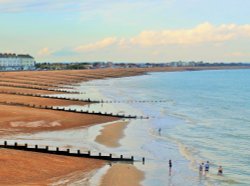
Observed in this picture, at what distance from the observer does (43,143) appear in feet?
144

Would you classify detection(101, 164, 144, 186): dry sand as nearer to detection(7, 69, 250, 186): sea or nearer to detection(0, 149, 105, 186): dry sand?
detection(7, 69, 250, 186): sea

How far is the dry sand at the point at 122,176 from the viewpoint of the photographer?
106ft

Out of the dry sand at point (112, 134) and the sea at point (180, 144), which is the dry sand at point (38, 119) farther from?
the dry sand at point (112, 134)

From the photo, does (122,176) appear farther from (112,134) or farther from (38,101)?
(38,101)

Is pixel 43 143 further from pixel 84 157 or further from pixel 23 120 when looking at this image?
pixel 23 120

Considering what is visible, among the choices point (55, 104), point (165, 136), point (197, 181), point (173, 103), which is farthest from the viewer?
point (173, 103)

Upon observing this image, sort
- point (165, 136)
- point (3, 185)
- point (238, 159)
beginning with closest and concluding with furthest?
point (3, 185)
point (238, 159)
point (165, 136)

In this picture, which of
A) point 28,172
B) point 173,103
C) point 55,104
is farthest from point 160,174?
point 173,103

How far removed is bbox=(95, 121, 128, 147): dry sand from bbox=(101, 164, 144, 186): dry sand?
394 inches

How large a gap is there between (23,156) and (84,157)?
16.3 feet

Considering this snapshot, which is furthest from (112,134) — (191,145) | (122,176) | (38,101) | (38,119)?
(38,101)

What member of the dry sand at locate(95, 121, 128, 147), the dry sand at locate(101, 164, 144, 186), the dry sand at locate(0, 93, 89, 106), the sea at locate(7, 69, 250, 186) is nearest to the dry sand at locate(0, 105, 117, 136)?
the sea at locate(7, 69, 250, 186)

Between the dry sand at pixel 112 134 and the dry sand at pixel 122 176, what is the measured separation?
32.8 ft

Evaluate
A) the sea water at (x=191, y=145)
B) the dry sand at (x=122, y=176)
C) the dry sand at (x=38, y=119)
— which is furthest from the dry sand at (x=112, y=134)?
the dry sand at (x=122, y=176)
